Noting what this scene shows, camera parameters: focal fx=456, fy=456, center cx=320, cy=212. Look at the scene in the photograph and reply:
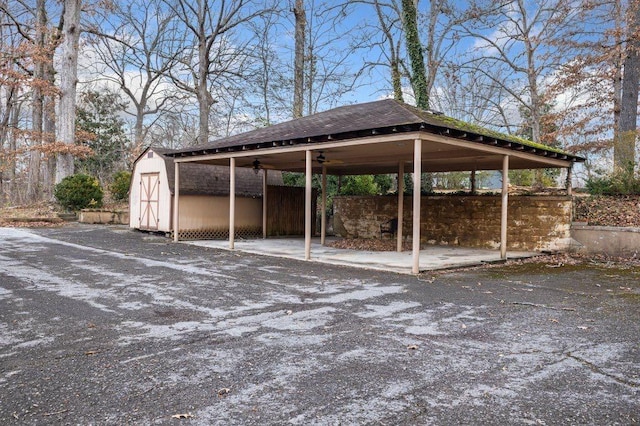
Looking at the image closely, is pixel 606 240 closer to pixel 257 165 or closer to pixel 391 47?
pixel 257 165

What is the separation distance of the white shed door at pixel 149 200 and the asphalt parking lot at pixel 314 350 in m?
7.38

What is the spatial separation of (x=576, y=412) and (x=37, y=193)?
86.2 feet

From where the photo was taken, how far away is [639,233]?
9.91 m

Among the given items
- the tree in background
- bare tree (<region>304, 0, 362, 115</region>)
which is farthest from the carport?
the tree in background

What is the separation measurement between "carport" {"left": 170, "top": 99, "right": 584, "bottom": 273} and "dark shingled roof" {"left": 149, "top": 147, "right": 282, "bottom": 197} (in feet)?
2.28

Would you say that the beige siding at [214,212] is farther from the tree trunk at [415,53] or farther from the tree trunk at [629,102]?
the tree trunk at [629,102]

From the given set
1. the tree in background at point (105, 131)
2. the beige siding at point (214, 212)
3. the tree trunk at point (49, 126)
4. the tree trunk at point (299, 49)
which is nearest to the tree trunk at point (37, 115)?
the tree trunk at point (49, 126)

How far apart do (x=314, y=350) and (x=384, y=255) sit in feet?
22.0

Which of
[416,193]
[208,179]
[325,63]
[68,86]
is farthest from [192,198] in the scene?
[325,63]

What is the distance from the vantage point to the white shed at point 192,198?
13898 millimetres

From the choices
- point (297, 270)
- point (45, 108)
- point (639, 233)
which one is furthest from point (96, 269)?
point (45, 108)

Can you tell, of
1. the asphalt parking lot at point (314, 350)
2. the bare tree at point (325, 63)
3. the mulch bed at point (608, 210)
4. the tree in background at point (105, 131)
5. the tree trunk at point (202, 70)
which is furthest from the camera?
the tree in background at point (105, 131)

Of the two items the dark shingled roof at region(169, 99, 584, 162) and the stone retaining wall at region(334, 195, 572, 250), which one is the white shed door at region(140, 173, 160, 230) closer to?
the dark shingled roof at region(169, 99, 584, 162)

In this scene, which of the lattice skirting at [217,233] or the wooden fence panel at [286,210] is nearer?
the lattice skirting at [217,233]
